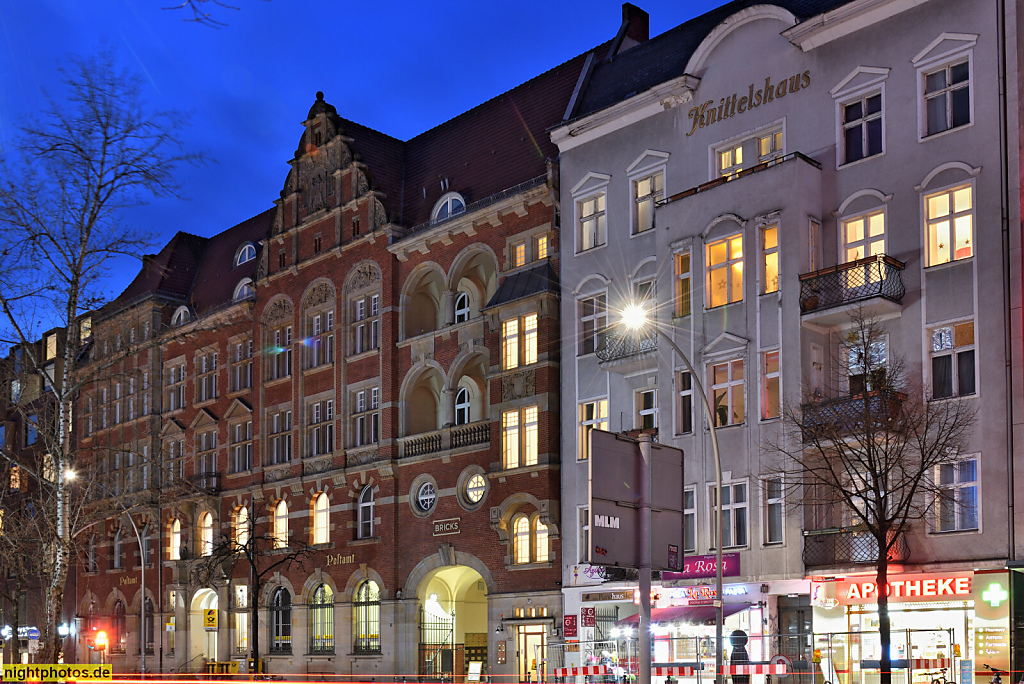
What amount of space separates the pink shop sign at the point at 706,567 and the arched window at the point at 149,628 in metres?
35.0

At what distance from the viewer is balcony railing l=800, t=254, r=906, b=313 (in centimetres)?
3394

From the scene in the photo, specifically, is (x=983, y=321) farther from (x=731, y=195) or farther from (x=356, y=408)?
(x=356, y=408)

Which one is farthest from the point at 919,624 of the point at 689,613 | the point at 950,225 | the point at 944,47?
the point at 944,47

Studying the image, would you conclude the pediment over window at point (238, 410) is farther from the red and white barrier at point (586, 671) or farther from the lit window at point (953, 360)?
the lit window at point (953, 360)

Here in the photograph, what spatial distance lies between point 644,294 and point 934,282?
10.3 meters

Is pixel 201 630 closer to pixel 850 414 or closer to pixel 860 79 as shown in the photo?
pixel 850 414

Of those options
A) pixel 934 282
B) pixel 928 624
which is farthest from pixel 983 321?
pixel 928 624

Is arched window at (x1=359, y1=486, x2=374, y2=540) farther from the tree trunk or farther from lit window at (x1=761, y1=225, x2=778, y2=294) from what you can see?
the tree trunk

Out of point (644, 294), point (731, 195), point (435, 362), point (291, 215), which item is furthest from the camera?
point (291, 215)

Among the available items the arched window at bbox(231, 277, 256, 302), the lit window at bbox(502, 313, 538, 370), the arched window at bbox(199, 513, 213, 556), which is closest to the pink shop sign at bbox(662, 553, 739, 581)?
the lit window at bbox(502, 313, 538, 370)

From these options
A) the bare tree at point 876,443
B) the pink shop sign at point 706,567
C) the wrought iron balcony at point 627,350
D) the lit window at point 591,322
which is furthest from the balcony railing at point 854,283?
the lit window at point 591,322

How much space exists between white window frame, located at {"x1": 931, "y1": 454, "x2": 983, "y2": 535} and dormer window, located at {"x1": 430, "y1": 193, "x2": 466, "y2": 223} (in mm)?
22915

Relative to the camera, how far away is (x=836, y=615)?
113 feet

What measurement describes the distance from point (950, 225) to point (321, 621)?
31.3 meters
